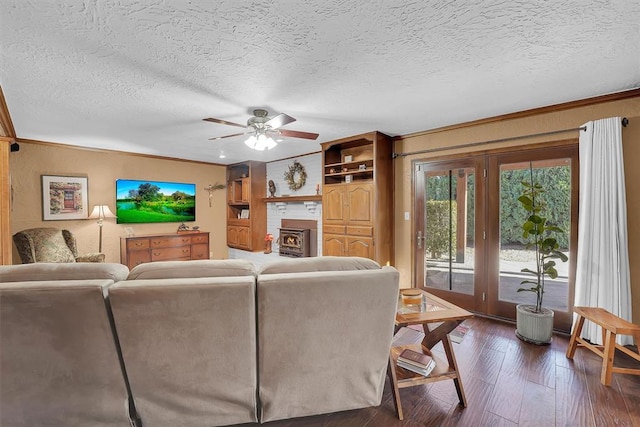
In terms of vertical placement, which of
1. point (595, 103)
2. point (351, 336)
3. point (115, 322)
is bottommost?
point (351, 336)

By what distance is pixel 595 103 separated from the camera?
109 inches

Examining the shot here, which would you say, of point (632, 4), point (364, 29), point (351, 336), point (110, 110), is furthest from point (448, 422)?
point (110, 110)

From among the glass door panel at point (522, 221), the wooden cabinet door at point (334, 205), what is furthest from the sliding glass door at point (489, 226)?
the wooden cabinet door at point (334, 205)

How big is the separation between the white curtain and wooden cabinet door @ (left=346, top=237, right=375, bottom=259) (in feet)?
7.30

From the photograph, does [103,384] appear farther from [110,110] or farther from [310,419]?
[110,110]

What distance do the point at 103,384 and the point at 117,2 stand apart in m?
2.03

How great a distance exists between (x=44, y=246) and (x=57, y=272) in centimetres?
345

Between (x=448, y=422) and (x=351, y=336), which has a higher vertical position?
(x=351, y=336)

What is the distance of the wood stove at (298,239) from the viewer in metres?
5.38

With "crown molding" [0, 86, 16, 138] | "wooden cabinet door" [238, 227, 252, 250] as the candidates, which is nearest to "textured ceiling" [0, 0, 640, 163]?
"crown molding" [0, 86, 16, 138]

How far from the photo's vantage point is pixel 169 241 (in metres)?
5.54

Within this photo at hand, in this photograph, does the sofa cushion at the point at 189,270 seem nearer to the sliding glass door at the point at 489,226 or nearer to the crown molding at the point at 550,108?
the sliding glass door at the point at 489,226

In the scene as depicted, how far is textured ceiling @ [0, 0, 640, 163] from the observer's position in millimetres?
1557

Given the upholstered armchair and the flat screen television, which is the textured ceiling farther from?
the flat screen television
